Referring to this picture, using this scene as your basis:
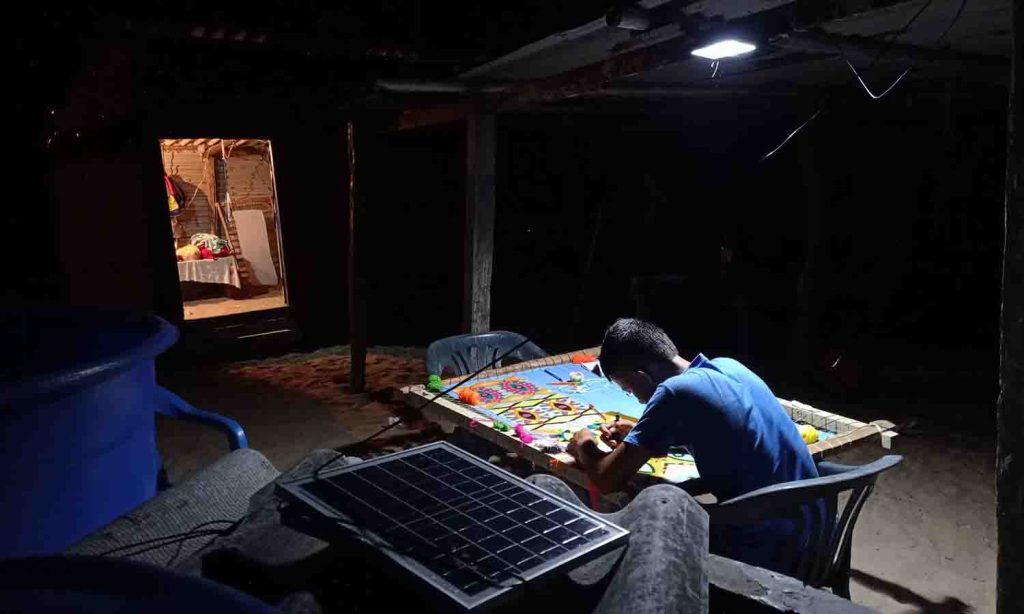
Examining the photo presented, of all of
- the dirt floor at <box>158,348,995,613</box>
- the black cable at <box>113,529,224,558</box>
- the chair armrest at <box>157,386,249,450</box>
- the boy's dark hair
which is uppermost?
the boy's dark hair

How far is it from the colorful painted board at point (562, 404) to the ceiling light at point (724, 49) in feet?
6.60

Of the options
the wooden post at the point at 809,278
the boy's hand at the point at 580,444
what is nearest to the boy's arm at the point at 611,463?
the boy's hand at the point at 580,444

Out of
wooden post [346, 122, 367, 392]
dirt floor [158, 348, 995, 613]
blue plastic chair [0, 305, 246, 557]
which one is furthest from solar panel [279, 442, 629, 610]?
wooden post [346, 122, 367, 392]

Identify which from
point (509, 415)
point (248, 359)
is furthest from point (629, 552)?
point (248, 359)

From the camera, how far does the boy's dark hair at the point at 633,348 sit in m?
3.28

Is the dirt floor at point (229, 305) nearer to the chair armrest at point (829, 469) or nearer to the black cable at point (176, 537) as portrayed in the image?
the chair armrest at point (829, 469)

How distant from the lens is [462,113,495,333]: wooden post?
625 centimetres

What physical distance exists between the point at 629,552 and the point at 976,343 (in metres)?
10.3

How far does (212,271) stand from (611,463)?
1136 cm

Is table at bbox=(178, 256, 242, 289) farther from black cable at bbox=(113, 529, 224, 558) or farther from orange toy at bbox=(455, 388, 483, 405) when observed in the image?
black cable at bbox=(113, 529, 224, 558)

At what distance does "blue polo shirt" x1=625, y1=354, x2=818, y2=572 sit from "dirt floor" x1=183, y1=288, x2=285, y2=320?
9580 mm

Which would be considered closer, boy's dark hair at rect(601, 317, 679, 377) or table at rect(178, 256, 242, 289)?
boy's dark hair at rect(601, 317, 679, 377)

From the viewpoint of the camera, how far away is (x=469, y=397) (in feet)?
13.8

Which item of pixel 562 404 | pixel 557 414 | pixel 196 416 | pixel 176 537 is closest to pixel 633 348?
pixel 557 414
